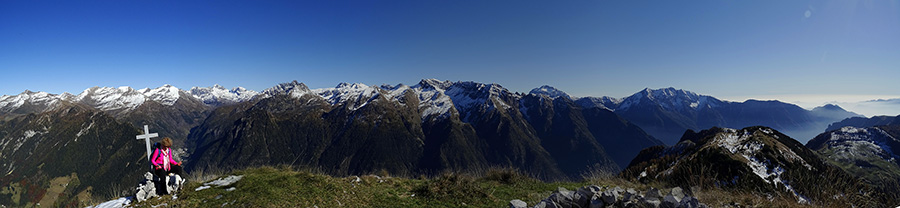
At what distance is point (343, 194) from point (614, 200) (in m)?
11.0

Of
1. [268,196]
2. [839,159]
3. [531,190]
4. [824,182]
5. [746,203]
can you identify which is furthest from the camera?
[839,159]

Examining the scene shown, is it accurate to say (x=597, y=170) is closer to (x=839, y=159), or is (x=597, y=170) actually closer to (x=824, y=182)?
(x=824, y=182)

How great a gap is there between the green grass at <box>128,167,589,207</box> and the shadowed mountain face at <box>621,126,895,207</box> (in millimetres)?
7720

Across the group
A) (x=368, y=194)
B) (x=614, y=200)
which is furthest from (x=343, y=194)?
(x=614, y=200)

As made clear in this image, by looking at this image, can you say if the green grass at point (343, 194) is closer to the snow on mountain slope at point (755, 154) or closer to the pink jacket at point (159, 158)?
the pink jacket at point (159, 158)

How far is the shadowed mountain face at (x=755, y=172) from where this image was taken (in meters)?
10.2

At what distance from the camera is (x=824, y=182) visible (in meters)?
11.0

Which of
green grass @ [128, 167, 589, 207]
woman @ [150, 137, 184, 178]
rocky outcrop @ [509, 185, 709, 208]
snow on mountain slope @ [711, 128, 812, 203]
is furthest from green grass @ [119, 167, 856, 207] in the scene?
snow on mountain slope @ [711, 128, 812, 203]

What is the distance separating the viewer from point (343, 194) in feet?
46.3

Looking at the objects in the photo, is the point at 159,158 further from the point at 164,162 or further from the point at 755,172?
the point at 755,172

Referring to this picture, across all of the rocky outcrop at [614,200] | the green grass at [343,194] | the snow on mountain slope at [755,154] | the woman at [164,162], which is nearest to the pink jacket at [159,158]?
the woman at [164,162]

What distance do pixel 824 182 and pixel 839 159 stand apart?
27207cm

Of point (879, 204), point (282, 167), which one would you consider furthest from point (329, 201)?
point (879, 204)

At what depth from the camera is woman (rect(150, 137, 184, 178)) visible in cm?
1242
